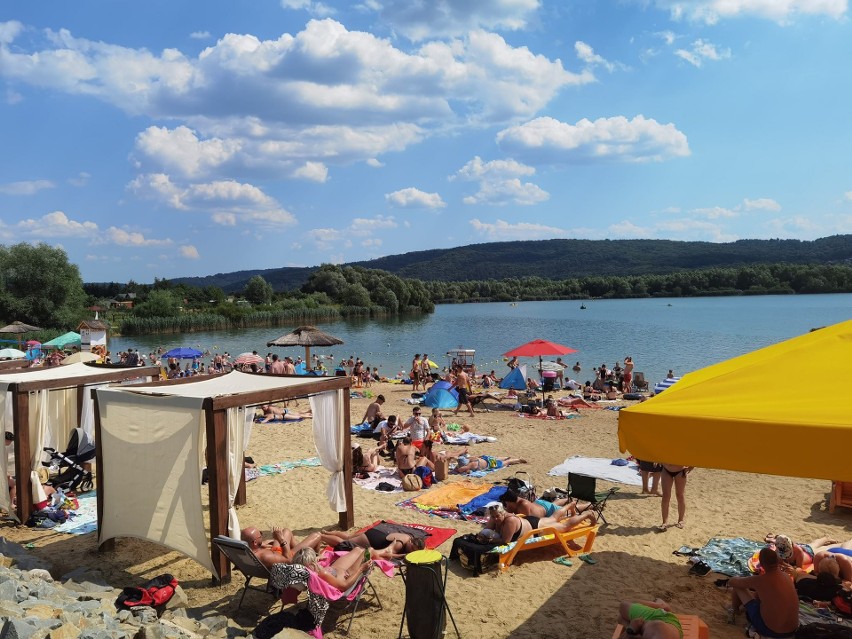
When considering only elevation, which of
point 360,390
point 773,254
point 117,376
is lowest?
point 360,390

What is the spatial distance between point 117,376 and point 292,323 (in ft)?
172

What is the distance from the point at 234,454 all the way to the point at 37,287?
4373cm

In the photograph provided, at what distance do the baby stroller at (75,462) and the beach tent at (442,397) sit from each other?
7.65 m

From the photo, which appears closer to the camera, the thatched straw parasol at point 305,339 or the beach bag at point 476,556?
the beach bag at point 476,556

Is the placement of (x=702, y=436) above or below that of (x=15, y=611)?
above

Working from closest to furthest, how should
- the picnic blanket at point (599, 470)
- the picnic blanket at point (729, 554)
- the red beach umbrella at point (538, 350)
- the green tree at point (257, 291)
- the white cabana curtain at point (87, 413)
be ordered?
the picnic blanket at point (729, 554) → the picnic blanket at point (599, 470) → the white cabana curtain at point (87, 413) → the red beach umbrella at point (538, 350) → the green tree at point (257, 291)

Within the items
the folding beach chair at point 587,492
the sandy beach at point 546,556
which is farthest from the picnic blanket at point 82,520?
the folding beach chair at point 587,492

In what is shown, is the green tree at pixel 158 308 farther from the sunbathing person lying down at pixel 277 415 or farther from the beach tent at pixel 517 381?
the sunbathing person lying down at pixel 277 415

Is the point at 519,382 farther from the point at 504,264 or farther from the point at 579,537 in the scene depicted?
the point at 504,264

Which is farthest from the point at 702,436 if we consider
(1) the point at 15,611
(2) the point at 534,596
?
(1) the point at 15,611

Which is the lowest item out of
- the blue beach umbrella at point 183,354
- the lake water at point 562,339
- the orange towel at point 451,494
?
the lake water at point 562,339

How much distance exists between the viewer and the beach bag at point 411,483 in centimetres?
823

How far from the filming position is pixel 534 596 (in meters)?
5.11

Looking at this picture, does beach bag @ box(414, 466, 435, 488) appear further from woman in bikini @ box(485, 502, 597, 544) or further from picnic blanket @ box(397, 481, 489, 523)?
woman in bikini @ box(485, 502, 597, 544)
